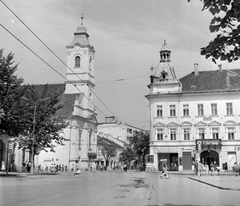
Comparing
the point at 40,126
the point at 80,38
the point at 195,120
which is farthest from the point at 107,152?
the point at 40,126

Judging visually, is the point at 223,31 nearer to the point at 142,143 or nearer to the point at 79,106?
the point at 142,143

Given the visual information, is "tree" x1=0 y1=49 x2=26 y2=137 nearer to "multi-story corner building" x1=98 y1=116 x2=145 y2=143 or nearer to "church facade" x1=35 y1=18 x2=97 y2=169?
"church facade" x1=35 y1=18 x2=97 y2=169

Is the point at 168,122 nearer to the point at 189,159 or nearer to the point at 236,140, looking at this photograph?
the point at 189,159

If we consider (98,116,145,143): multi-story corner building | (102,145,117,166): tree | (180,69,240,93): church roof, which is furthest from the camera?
(98,116,145,143): multi-story corner building

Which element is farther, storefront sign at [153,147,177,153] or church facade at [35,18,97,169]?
church facade at [35,18,97,169]

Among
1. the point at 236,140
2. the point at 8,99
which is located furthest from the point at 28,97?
the point at 236,140

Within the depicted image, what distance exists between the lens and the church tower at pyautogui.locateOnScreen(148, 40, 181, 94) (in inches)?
2215

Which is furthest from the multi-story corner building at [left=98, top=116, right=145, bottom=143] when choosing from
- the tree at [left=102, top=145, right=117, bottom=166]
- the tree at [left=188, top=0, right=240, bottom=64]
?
the tree at [left=188, top=0, right=240, bottom=64]

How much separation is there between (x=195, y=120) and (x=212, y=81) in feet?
25.0

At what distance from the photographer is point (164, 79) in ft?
188

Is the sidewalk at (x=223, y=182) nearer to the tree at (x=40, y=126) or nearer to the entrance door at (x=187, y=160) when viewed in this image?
the tree at (x=40, y=126)

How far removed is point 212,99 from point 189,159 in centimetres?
1047

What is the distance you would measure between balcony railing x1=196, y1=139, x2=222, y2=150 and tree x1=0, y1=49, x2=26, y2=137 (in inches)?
1164

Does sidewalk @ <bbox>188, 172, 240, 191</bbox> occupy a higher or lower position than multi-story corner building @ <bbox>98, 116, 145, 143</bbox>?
lower
